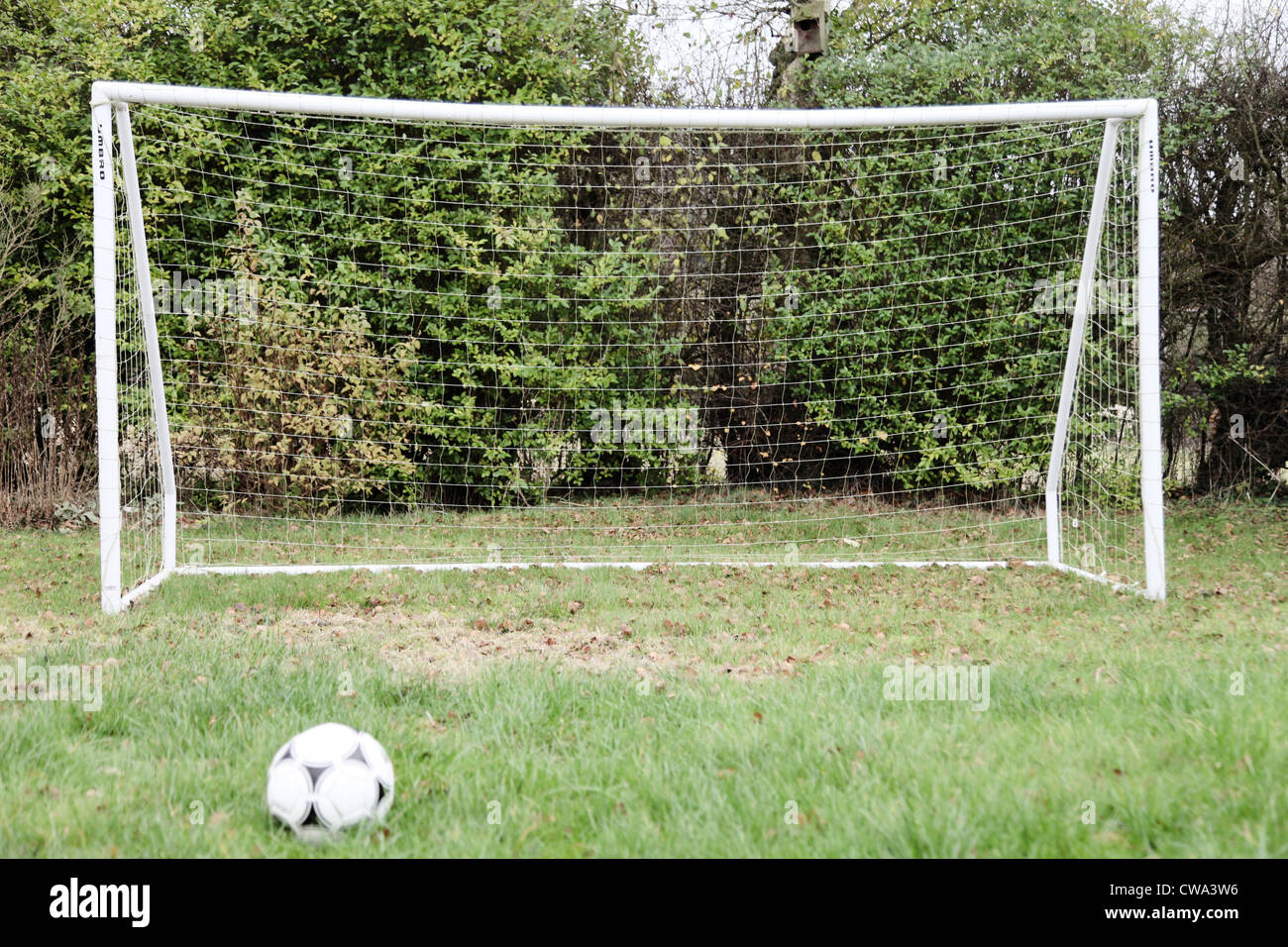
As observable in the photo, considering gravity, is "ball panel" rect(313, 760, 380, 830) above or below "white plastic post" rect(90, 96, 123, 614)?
below

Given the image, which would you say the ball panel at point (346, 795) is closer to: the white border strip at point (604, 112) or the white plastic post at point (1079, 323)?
the white border strip at point (604, 112)

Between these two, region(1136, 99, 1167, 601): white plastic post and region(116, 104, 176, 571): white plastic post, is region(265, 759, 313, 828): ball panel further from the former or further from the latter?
region(1136, 99, 1167, 601): white plastic post

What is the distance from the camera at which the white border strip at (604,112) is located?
5.14m

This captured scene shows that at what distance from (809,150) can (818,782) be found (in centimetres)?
673

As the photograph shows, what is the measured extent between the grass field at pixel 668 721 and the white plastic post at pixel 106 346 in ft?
1.14

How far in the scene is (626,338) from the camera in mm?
8008

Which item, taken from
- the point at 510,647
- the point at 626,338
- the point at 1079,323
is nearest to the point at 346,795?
the point at 510,647

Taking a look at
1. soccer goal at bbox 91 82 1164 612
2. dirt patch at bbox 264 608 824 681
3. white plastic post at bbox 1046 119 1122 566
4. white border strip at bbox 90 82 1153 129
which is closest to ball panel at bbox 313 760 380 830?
dirt patch at bbox 264 608 824 681

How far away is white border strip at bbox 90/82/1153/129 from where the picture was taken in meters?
5.14

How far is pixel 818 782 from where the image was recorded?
2520 mm

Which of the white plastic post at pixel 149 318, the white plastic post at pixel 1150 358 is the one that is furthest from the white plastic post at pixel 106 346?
the white plastic post at pixel 1150 358

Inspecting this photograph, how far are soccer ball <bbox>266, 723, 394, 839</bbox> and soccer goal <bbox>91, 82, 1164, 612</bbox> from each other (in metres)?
4.64

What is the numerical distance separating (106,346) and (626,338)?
4200mm

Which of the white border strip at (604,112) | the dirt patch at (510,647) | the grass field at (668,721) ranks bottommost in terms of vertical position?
the dirt patch at (510,647)
